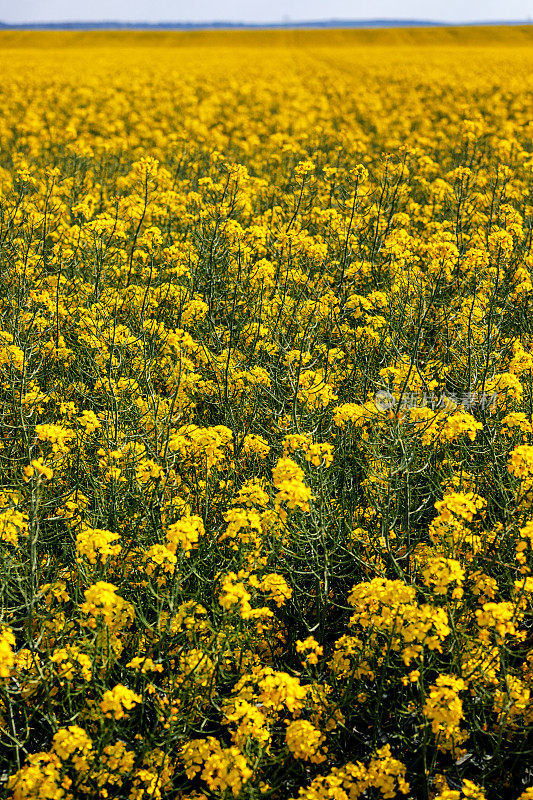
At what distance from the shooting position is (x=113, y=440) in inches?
151

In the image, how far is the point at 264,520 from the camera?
3.21 meters

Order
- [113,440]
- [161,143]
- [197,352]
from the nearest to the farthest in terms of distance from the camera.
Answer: [113,440]
[197,352]
[161,143]

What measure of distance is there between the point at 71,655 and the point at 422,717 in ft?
4.74

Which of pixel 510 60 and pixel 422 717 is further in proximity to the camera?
pixel 510 60

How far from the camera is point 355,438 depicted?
4.18 m

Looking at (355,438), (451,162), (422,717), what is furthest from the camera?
(451,162)

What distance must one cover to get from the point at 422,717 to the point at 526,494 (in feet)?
4.11

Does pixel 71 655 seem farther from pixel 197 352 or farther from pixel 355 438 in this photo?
pixel 197 352

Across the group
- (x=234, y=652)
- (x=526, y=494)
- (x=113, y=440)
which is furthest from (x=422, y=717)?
(x=113, y=440)

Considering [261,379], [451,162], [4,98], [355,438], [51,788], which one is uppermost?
[4,98]

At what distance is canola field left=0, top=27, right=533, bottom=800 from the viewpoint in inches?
105

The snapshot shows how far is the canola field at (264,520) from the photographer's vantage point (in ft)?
8.72

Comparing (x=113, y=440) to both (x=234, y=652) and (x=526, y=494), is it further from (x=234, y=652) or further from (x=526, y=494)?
(x=526, y=494)

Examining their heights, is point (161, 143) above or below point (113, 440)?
above
